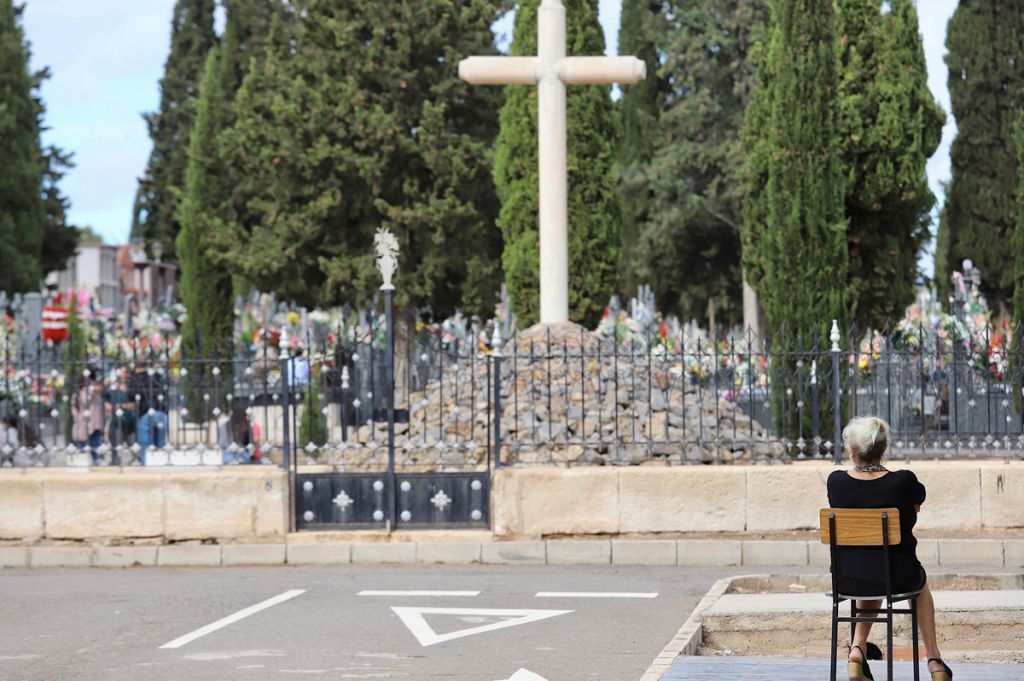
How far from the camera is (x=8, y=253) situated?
48.3m

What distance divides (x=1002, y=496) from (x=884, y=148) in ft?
55.5

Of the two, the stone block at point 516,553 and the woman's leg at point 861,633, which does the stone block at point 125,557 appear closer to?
the stone block at point 516,553

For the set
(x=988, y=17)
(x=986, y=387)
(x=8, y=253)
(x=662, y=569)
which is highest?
(x=988, y=17)

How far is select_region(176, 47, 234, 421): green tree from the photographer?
141ft

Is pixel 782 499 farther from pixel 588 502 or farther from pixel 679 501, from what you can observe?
pixel 588 502

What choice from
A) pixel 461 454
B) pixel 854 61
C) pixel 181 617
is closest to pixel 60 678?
pixel 181 617

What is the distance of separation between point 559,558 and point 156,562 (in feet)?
12.2

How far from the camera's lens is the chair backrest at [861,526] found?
299 inches

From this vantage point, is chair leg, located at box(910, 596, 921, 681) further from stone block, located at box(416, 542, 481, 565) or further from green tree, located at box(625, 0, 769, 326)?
green tree, located at box(625, 0, 769, 326)

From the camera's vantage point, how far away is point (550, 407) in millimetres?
16297

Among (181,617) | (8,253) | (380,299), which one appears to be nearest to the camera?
(181,617)

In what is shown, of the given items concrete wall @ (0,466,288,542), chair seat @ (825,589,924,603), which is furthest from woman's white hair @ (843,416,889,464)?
concrete wall @ (0,466,288,542)

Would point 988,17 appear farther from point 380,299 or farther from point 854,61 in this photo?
point 380,299

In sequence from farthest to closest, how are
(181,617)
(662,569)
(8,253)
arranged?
(8,253) → (662,569) → (181,617)
